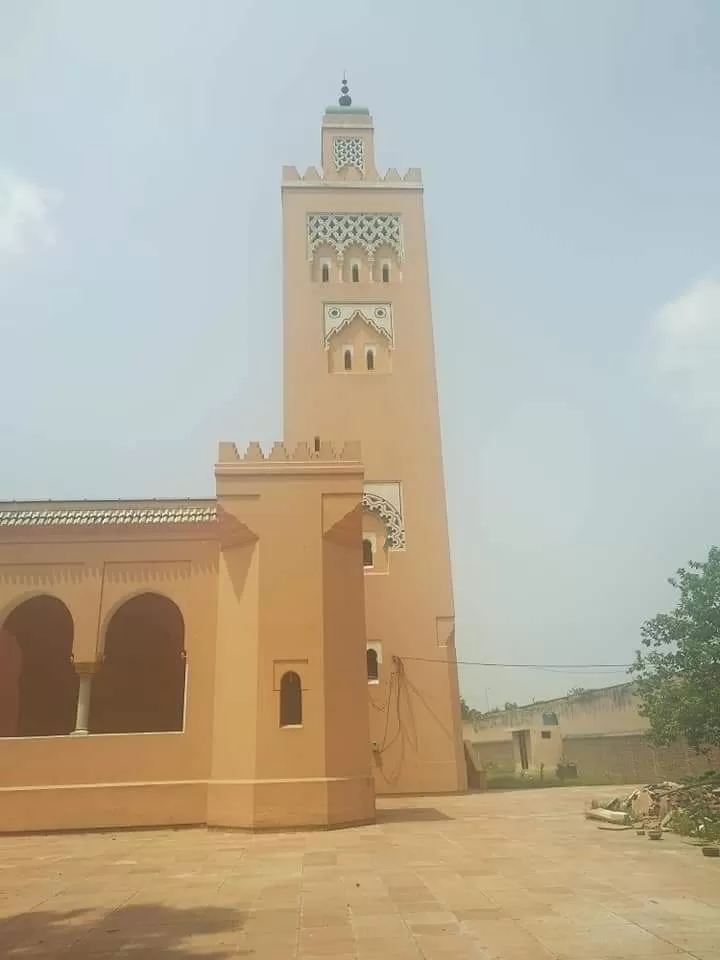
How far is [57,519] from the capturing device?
542 inches

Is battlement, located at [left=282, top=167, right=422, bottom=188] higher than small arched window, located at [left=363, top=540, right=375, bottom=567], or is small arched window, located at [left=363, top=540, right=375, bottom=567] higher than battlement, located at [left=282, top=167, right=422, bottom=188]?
battlement, located at [left=282, top=167, right=422, bottom=188]

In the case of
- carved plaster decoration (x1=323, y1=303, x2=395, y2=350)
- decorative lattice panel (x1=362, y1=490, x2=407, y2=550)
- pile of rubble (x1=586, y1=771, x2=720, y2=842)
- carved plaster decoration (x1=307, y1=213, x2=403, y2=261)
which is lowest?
pile of rubble (x1=586, y1=771, x2=720, y2=842)

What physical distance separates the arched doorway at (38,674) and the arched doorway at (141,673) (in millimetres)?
721

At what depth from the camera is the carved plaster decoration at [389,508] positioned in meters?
21.1

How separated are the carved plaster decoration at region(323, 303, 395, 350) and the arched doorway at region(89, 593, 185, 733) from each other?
1002 cm

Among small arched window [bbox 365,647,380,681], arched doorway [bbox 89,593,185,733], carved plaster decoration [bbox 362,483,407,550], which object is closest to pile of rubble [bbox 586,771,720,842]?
small arched window [bbox 365,647,380,681]

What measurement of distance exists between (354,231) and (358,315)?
9.68ft

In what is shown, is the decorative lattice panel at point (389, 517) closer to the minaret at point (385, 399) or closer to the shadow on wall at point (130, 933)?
the minaret at point (385, 399)

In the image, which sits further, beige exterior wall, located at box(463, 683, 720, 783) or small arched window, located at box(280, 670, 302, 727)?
beige exterior wall, located at box(463, 683, 720, 783)

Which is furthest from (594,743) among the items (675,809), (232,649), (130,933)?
(130,933)

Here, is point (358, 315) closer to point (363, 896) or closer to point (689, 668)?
point (689, 668)

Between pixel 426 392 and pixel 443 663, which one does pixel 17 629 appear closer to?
pixel 443 663

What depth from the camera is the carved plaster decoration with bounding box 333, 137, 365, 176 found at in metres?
26.0

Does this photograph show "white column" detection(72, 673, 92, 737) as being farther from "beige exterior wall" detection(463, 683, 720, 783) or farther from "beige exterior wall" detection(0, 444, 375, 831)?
Result: "beige exterior wall" detection(463, 683, 720, 783)
